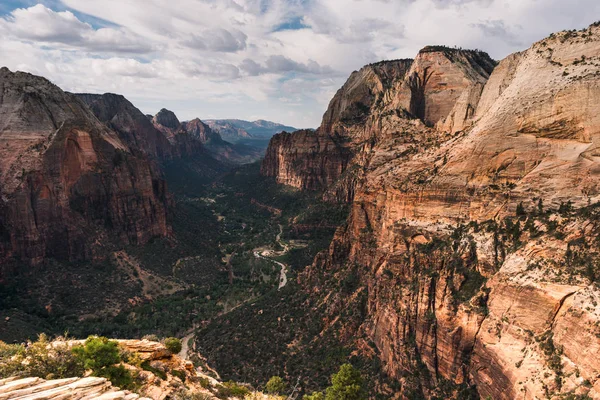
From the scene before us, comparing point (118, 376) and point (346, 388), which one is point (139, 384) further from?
point (346, 388)

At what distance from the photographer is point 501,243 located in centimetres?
4088

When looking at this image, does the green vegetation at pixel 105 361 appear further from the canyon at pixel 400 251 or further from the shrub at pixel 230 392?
the shrub at pixel 230 392

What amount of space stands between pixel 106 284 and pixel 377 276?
69316 mm

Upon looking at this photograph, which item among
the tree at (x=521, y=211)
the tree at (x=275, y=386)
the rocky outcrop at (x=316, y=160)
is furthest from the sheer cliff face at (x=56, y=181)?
the tree at (x=521, y=211)

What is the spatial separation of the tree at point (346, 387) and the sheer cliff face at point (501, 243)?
6818mm

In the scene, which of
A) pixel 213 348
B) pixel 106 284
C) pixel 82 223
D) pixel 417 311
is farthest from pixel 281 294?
pixel 82 223

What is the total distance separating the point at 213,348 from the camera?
66.1 m

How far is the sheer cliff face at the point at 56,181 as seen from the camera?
272ft

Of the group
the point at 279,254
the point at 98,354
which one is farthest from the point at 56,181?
the point at 98,354

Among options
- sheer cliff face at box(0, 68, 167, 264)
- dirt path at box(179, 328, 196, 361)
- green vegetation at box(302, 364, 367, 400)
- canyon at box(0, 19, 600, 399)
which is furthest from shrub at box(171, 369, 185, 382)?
sheer cliff face at box(0, 68, 167, 264)

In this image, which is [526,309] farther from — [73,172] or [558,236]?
[73,172]

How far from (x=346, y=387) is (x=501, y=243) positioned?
24529mm

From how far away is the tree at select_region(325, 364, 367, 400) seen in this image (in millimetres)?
40656

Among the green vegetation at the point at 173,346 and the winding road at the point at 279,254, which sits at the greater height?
the green vegetation at the point at 173,346
